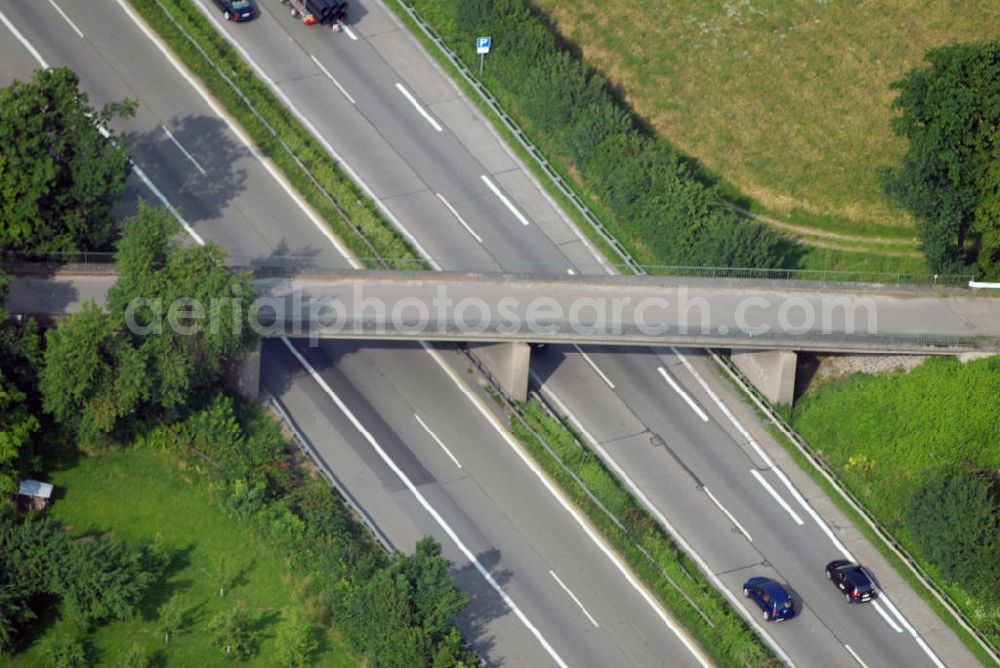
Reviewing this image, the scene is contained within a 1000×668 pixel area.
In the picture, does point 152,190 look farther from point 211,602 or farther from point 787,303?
point 787,303

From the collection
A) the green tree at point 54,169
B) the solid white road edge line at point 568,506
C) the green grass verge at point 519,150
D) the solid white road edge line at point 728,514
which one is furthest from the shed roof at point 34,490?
the solid white road edge line at point 728,514

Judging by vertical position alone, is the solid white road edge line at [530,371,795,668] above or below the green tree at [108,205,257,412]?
below

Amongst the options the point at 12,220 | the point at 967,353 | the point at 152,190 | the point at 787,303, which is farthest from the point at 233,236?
the point at 967,353

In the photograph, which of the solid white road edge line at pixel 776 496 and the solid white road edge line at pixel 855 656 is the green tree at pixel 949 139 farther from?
the solid white road edge line at pixel 855 656

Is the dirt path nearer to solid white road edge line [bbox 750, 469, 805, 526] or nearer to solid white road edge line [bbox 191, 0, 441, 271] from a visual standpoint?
solid white road edge line [bbox 750, 469, 805, 526]

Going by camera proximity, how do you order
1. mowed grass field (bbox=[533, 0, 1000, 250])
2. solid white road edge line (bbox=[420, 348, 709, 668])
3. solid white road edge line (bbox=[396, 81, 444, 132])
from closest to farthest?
solid white road edge line (bbox=[420, 348, 709, 668]), mowed grass field (bbox=[533, 0, 1000, 250]), solid white road edge line (bbox=[396, 81, 444, 132])

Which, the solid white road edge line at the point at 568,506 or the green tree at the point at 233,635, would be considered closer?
the green tree at the point at 233,635

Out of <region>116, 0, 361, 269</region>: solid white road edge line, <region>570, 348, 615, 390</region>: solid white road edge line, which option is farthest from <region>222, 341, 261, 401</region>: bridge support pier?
<region>570, 348, 615, 390</region>: solid white road edge line
